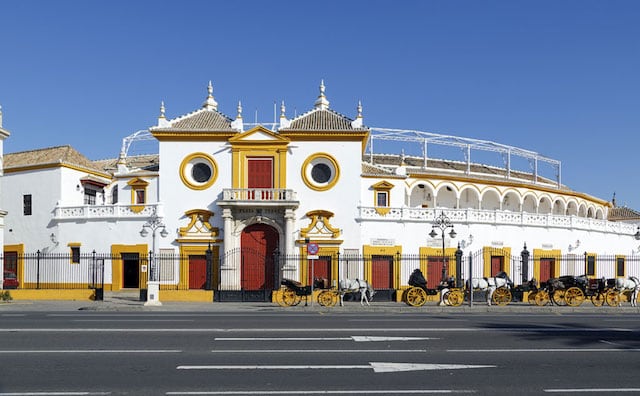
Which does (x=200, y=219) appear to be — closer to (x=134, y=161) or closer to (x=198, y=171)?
(x=198, y=171)

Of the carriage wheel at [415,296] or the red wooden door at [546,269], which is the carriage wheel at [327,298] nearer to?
the carriage wheel at [415,296]

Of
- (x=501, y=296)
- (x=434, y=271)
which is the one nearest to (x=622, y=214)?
(x=434, y=271)

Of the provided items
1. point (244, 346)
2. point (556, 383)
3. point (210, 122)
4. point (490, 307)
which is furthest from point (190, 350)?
point (210, 122)

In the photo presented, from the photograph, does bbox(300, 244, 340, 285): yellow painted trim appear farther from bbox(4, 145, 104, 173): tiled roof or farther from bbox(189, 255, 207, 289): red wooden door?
bbox(4, 145, 104, 173): tiled roof

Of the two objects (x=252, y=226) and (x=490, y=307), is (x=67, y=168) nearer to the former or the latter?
(x=252, y=226)

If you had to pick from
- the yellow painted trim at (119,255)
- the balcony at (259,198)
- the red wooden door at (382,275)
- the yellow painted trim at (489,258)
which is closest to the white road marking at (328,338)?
the balcony at (259,198)

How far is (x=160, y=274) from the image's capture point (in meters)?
36.5

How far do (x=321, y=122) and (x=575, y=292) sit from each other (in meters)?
17.8

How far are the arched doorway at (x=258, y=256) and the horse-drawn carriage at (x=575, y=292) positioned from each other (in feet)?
50.0

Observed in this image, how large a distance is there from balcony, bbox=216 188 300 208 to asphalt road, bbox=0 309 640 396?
18709 mm

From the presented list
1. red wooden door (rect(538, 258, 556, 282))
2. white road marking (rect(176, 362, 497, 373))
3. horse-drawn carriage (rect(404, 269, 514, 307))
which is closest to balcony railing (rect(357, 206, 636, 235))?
red wooden door (rect(538, 258, 556, 282))

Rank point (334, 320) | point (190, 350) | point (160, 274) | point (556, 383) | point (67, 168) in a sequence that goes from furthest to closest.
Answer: point (67, 168)
point (160, 274)
point (334, 320)
point (190, 350)
point (556, 383)

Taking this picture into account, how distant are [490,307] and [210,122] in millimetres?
20715

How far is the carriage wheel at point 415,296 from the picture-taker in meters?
24.7
